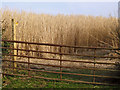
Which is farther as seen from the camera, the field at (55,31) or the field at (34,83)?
the field at (55,31)

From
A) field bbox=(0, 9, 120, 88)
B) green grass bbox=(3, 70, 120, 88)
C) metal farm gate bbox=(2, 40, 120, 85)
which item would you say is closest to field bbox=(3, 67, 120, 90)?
green grass bbox=(3, 70, 120, 88)

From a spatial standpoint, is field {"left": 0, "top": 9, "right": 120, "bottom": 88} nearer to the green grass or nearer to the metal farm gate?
the metal farm gate

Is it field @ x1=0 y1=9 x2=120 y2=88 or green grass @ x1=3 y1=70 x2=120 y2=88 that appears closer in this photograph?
green grass @ x1=3 y1=70 x2=120 y2=88

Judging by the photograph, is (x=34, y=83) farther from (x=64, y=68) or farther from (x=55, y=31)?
(x=55, y=31)

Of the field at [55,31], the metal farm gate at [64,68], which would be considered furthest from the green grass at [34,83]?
the field at [55,31]

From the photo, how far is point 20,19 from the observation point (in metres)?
8.06

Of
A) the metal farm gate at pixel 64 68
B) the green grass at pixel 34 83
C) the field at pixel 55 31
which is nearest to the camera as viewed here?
the metal farm gate at pixel 64 68

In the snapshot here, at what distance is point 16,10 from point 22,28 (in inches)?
45.3

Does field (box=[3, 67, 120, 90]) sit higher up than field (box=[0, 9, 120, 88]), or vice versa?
field (box=[0, 9, 120, 88])

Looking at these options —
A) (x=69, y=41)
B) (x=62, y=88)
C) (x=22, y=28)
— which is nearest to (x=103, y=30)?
(x=69, y=41)

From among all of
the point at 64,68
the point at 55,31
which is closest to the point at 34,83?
the point at 64,68

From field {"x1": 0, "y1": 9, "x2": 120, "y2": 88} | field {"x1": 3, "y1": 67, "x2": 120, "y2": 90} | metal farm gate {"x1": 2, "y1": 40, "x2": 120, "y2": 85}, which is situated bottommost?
field {"x1": 3, "y1": 67, "x2": 120, "y2": 90}

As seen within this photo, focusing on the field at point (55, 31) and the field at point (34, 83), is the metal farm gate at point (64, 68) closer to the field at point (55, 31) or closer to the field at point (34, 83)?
the field at point (34, 83)

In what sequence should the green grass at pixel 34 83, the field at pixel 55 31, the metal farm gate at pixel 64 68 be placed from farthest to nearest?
the field at pixel 55 31, the green grass at pixel 34 83, the metal farm gate at pixel 64 68
